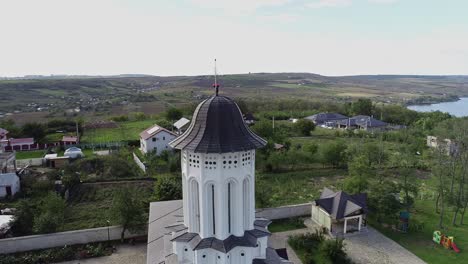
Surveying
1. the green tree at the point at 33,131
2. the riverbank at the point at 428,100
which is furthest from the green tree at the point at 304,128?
the riverbank at the point at 428,100

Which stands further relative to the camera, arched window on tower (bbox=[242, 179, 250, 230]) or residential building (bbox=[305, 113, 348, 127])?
residential building (bbox=[305, 113, 348, 127])

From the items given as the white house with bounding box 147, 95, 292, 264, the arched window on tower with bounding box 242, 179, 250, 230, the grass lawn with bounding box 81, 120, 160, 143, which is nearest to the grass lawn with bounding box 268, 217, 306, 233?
the white house with bounding box 147, 95, 292, 264

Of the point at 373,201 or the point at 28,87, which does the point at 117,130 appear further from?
the point at 28,87

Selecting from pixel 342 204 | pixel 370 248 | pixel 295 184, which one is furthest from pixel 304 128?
pixel 370 248

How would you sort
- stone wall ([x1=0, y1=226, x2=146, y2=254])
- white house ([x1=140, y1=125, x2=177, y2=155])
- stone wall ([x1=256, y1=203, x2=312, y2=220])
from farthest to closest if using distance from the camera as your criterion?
white house ([x1=140, y1=125, x2=177, y2=155])
stone wall ([x1=256, y1=203, x2=312, y2=220])
stone wall ([x1=0, y1=226, x2=146, y2=254])

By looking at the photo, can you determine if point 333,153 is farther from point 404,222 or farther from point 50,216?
point 50,216

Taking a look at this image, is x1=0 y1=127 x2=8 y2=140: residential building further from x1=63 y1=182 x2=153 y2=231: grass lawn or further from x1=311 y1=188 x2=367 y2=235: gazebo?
x1=311 y1=188 x2=367 y2=235: gazebo

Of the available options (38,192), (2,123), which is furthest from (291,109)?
(38,192)
